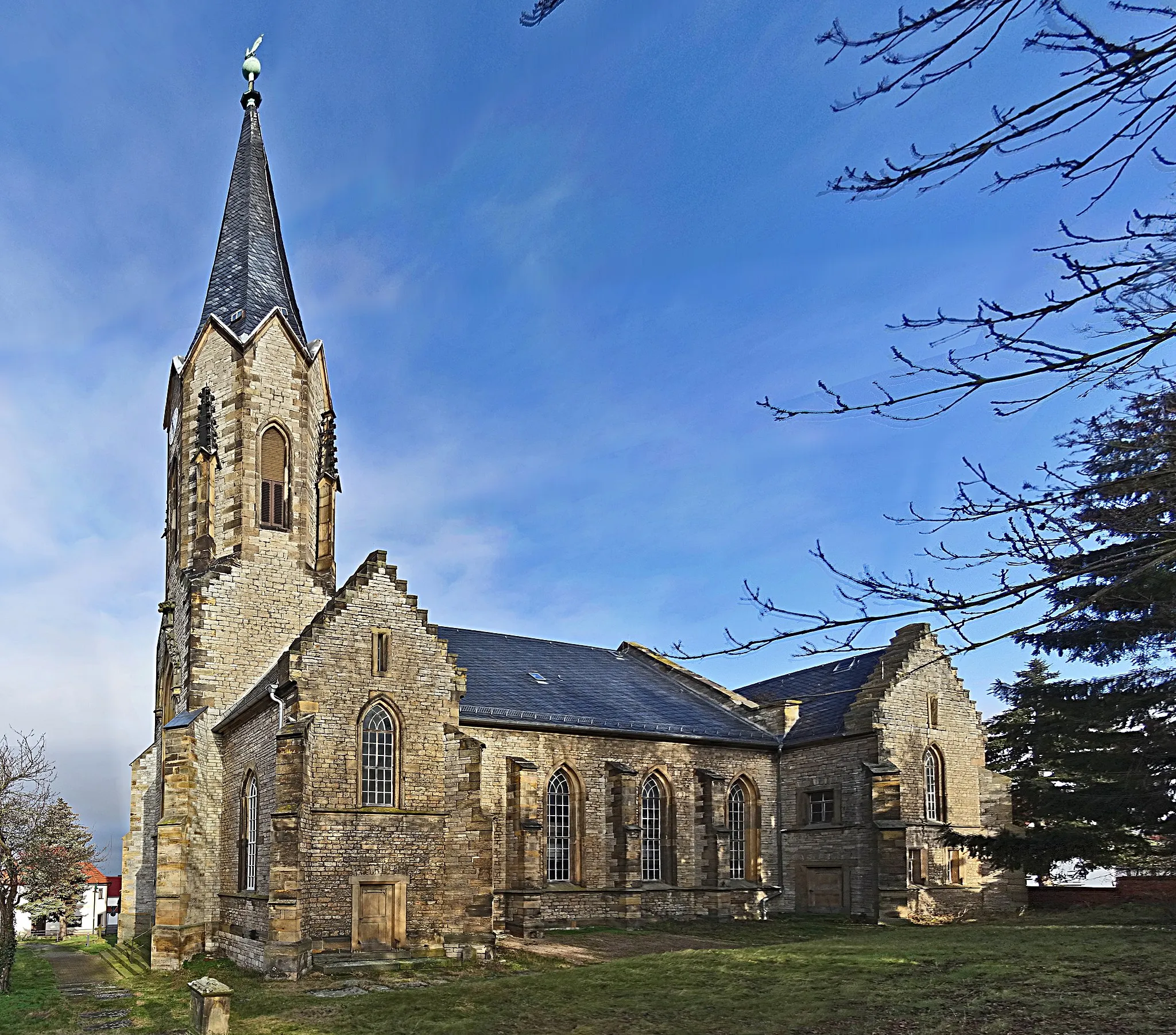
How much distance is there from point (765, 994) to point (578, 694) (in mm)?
16323

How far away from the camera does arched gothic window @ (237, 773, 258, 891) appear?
23812 millimetres

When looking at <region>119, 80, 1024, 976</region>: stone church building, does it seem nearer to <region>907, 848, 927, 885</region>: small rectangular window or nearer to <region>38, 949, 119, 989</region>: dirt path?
<region>907, 848, 927, 885</region>: small rectangular window

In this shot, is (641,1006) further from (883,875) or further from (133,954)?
(133,954)

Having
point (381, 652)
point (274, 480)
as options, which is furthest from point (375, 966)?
point (274, 480)

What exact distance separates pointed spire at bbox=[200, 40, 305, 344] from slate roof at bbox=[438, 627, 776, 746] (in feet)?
38.2

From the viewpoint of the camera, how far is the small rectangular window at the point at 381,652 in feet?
77.6

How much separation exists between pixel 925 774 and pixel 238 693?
20.3m

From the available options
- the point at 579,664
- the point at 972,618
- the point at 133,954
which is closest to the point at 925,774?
the point at 579,664

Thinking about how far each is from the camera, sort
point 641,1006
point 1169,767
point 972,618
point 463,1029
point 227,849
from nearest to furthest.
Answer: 1. point 972,618
2. point 463,1029
3. point 641,1006
4. point 1169,767
5. point 227,849

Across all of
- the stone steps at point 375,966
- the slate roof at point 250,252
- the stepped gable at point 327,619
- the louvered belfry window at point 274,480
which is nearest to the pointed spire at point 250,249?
the slate roof at point 250,252

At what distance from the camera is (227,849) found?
25703 millimetres

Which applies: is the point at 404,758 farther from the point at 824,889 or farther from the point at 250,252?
the point at 250,252

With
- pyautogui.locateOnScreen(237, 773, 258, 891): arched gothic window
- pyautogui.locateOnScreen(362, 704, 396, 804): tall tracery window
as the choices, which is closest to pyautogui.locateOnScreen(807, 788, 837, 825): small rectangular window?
pyautogui.locateOnScreen(362, 704, 396, 804): tall tracery window

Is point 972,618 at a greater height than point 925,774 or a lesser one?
greater
